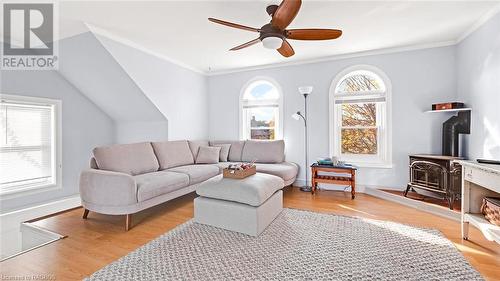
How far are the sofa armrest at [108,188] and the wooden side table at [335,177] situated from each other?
2.80 meters

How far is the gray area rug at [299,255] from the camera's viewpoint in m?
1.78

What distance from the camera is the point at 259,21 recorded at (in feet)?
9.40

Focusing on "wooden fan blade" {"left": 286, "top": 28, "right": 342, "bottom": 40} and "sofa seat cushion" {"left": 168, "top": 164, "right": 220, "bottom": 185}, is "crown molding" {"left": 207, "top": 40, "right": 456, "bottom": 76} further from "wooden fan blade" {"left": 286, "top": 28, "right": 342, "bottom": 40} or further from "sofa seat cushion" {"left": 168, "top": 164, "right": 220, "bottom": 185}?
"sofa seat cushion" {"left": 168, "top": 164, "right": 220, "bottom": 185}

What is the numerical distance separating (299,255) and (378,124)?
310 cm

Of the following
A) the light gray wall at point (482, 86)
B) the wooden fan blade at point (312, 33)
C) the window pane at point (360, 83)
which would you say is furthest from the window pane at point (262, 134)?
the light gray wall at point (482, 86)

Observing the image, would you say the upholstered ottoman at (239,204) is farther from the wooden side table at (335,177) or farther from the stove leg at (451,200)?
the stove leg at (451,200)

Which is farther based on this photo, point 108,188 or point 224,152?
point 224,152

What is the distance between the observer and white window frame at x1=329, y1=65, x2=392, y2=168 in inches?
157

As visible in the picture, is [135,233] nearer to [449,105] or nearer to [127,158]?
[127,158]

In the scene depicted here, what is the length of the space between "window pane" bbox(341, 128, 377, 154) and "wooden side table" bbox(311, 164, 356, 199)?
59 centimetres

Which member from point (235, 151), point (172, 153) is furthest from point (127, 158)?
point (235, 151)

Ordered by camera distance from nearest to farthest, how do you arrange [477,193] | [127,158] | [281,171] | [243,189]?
[477,193], [243,189], [127,158], [281,171]

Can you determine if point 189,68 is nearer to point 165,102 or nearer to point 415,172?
point 165,102

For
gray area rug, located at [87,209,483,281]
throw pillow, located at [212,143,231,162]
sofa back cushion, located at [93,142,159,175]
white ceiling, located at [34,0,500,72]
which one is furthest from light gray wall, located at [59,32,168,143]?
gray area rug, located at [87,209,483,281]
